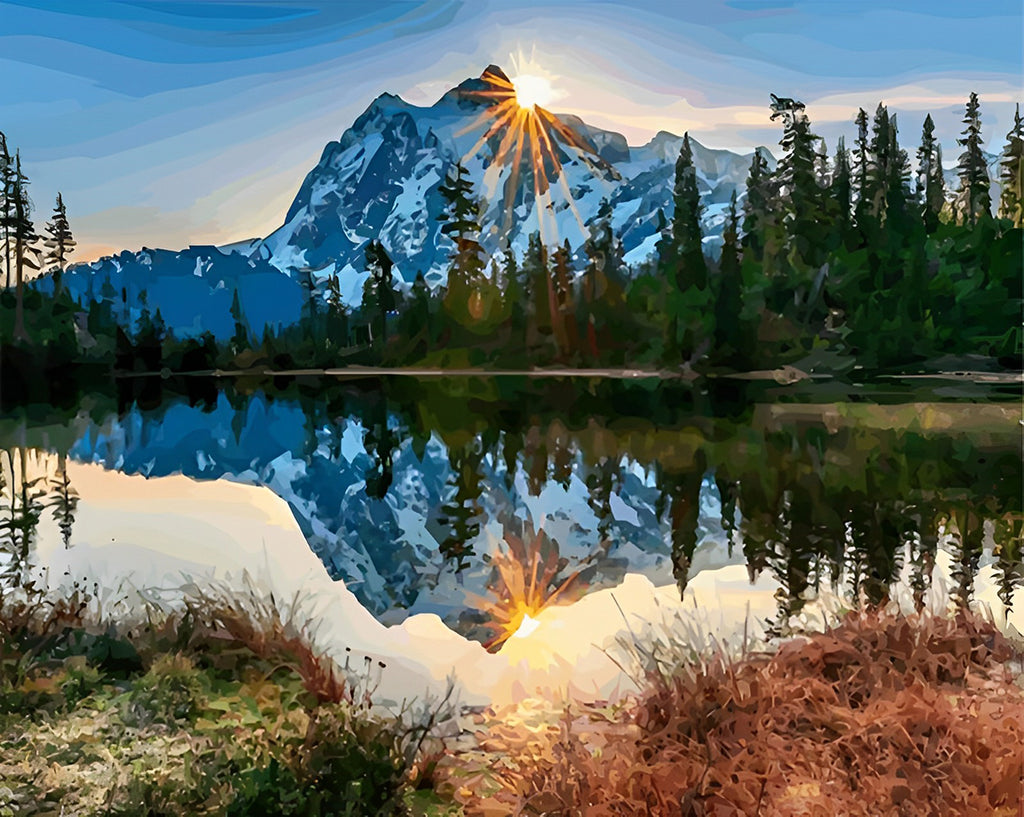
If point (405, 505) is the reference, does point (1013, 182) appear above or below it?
above

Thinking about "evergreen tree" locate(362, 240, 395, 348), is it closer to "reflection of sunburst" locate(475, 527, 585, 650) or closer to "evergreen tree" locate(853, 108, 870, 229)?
"evergreen tree" locate(853, 108, 870, 229)

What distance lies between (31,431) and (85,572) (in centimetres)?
2730

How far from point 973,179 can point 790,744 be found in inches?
3448

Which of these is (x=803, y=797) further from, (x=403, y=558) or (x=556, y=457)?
(x=556, y=457)

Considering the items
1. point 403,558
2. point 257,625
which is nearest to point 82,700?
point 257,625

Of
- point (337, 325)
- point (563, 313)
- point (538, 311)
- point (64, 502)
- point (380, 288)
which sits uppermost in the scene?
point (380, 288)

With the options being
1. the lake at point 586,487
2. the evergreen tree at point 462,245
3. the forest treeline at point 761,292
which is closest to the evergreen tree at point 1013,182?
the forest treeline at point 761,292

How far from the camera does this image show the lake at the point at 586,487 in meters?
12.7

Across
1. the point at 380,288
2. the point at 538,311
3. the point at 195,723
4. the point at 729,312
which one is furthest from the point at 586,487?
the point at 380,288

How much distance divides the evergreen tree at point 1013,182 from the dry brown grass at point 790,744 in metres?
75.8

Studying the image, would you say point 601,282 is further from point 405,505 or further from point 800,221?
point 405,505

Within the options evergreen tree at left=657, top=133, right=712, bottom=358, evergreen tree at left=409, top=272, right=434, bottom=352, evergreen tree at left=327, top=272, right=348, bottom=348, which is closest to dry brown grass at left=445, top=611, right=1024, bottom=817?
evergreen tree at left=657, top=133, right=712, bottom=358

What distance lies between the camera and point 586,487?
2175 centimetres

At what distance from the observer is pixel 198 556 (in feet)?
42.8
